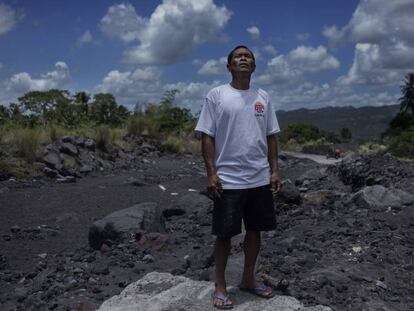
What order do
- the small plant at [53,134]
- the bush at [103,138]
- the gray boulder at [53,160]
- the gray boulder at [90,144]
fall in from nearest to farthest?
the gray boulder at [53,160] → the gray boulder at [90,144] → the small plant at [53,134] → the bush at [103,138]

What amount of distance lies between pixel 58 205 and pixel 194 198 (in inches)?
97.7

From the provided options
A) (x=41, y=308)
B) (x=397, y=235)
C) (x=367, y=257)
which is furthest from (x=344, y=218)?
(x=41, y=308)

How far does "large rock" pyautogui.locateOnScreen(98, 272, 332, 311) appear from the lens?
4.08 m

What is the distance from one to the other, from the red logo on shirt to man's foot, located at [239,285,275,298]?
1.38 metres

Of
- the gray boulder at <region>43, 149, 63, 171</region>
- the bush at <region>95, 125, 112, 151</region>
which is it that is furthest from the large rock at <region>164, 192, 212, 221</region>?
the bush at <region>95, 125, 112, 151</region>

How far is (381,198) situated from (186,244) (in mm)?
3216

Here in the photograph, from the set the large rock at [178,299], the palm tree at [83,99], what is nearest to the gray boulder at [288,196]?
the large rock at [178,299]

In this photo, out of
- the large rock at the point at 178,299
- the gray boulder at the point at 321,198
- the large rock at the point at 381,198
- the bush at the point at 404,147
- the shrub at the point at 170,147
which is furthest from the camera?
the shrub at the point at 170,147

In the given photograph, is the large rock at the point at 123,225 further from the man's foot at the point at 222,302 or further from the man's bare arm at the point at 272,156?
the man's bare arm at the point at 272,156

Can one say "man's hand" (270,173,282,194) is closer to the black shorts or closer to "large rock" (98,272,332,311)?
the black shorts

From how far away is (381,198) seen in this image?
812 cm

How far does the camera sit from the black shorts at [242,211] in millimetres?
3902

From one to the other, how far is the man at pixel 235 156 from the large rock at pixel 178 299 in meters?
0.18

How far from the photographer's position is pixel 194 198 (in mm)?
9562
